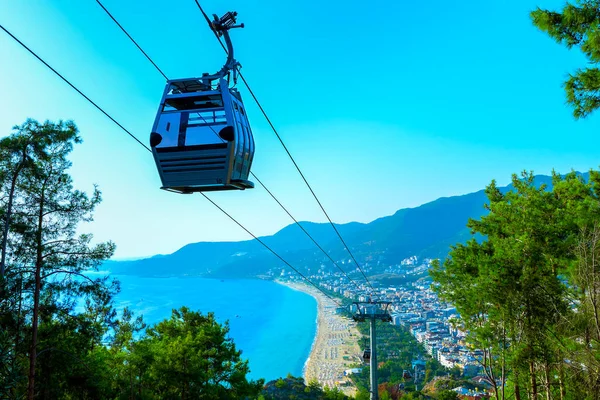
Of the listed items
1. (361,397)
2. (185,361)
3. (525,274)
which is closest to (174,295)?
(361,397)

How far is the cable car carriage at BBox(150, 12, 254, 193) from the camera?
4.31 metres

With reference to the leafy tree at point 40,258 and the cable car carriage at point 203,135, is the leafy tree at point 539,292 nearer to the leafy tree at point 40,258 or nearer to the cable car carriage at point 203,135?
the cable car carriage at point 203,135

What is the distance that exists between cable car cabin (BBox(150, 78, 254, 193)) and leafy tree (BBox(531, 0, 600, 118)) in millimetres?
3435

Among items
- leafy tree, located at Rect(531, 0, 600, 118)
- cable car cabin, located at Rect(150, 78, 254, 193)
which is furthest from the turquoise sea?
leafy tree, located at Rect(531, 0, 600, 118)

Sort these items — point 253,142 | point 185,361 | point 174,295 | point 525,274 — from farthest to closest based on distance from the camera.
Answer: point 174,295, point 185,361, point 525,274, point 253,142

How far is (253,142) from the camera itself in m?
4.91

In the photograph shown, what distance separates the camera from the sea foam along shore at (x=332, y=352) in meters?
38.9

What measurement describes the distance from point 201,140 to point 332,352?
173 ft

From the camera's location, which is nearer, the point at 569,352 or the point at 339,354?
the point at 569,352

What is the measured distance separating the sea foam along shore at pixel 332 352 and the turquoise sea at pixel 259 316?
1.55 meters

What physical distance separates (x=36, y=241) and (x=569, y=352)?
893 cm

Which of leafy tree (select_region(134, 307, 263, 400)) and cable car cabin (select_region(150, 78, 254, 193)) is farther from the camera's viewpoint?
leafy tree (select_region(134, 307, 263, 400))

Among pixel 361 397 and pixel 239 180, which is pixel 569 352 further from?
pixel 361 397

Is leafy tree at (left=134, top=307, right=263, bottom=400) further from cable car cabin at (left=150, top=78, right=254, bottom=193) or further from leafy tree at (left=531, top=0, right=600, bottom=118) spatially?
leafy tree at (left=531, top=0, right=600, bottom=118)
